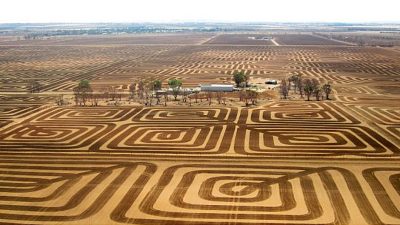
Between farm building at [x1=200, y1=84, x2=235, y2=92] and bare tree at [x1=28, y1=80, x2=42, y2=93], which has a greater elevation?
farm building at [x1=200, y1=84, x2=235, y2=92]

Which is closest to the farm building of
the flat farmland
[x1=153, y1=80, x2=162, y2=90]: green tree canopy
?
[x1=153, y1=80, x2=162, y2=90]: green tree canopy

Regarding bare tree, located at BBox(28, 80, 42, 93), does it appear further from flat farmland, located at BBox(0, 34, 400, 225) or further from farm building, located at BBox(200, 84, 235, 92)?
farm building, located at BBox(200, 84, 235, 92)

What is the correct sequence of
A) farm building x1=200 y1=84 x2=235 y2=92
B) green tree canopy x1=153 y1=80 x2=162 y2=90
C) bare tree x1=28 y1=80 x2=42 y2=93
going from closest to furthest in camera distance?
green tree canopy x1=153 y1=80 x2=162 y2=90 < farm building x1=200 y1=84 x2=235 y2=92 < bare tree x1=28 y1=80 x2=42 y2=93

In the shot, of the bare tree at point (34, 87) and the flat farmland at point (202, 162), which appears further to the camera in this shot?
the bare tree at point (34, 87)

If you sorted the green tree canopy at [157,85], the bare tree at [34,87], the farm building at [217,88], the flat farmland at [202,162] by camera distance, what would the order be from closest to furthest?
the flat farmland at [202,162] → the green tree canopy at [157,85] → the farm building at [217,88] → the bare tree at [34,87]

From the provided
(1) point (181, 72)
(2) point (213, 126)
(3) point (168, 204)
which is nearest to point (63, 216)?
(3) point (168, 204)

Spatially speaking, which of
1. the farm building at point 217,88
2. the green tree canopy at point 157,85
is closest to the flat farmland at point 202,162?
the green tree canopy at point 157,85

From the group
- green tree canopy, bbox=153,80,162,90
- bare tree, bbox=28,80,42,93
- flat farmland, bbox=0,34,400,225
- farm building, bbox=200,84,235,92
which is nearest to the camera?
flat farmland, bbox=0,34,400,225

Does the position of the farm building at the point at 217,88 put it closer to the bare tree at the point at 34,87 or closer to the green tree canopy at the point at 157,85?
the green tree canopy at the point at 157,85

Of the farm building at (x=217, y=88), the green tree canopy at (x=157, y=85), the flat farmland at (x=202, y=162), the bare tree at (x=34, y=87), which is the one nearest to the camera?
the flat farmland at (x=202, y=162)
